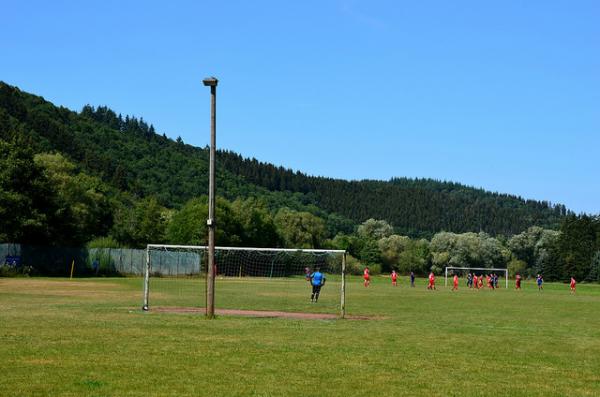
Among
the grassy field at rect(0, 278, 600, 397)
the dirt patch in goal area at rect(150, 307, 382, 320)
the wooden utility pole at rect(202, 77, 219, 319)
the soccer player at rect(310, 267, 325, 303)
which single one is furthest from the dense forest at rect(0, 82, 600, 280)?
the grassy field at rect(0, 278, 600, 397)

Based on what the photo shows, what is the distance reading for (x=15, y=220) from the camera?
237 ft

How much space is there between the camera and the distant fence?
71.5m

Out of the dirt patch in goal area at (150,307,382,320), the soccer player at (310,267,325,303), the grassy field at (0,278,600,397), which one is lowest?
the dirt patch in goal area at (150,307,382,320)

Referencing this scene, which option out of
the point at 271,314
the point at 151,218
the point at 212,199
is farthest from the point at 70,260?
the point at 212,199

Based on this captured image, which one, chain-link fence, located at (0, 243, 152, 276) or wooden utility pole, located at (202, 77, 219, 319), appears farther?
chain-link fence, located at (0, 243, 152, 276)

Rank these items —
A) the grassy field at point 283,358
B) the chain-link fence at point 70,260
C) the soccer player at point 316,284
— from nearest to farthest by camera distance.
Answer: the grassy field at point 283,358 → the soccer player at point 316,284 → the chain-link fence at point 70,260

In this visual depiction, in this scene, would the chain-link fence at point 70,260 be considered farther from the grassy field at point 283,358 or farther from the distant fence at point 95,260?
the grassy field at point 283,358

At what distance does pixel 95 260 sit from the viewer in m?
79.9

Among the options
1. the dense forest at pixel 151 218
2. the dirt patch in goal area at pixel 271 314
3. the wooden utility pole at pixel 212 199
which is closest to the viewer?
the wooden utility pole at pixel 212 199

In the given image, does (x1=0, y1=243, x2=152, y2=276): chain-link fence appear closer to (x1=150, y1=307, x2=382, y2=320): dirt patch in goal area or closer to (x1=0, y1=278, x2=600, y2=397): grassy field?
(x1=150, y1=307, x2=382, y2=320): dirt patch in goal area

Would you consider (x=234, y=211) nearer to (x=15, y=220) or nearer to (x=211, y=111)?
(x=15, y=220)

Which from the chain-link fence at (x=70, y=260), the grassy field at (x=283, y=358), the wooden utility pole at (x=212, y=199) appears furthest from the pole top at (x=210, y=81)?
the chain-link fence at (x=70, y=260)

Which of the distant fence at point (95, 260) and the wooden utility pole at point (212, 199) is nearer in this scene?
the wooden utility pole at point (212, 199)

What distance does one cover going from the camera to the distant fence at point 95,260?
71500mm
